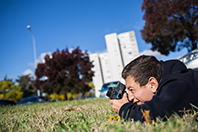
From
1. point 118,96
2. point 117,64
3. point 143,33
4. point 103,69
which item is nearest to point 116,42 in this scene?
point 117,64

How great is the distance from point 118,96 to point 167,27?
1077 centimetres

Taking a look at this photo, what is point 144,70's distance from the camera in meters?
1.65

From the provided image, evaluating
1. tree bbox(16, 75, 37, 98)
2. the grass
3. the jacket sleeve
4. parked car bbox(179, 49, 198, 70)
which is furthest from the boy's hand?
tree bbox(16, 75, 37, 98)

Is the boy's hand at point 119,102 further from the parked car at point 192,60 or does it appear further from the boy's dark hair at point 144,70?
the parked car at point 192,60

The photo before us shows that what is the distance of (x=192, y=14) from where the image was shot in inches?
396

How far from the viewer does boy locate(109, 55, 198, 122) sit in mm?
1310

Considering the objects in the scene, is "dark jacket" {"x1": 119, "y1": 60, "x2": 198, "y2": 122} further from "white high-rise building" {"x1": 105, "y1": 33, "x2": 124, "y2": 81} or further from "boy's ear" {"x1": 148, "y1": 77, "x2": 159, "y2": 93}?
"white high-rise building" {"x1": 105, "y1": 33, "x2": 124, "y2": 81}

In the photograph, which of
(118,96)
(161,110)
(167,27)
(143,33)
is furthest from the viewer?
(143,33)

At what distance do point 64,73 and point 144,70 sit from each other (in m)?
12.5

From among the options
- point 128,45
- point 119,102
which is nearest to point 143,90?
point 119,102

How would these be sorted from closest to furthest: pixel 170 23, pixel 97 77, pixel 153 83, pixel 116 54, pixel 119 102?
pixel 153 83, pixel 119 102, pixel 170 23, pixel 116 54, pixel 97 77

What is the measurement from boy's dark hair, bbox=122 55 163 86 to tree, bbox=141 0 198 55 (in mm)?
10104

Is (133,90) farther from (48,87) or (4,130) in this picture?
(48,87)

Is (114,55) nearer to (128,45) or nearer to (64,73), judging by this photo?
(128,45)
